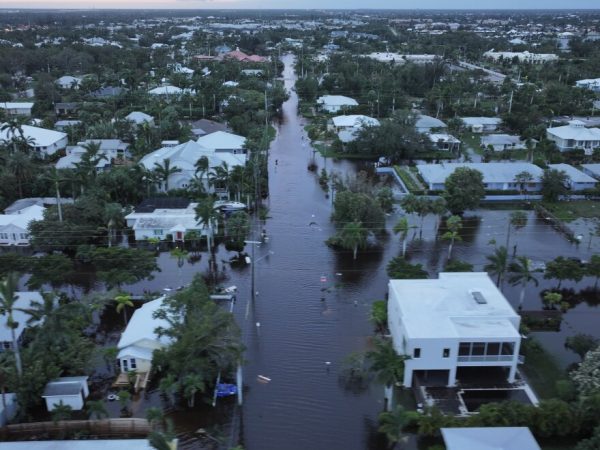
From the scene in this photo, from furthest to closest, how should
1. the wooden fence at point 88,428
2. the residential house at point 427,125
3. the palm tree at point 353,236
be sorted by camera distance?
the residential house at point 427,125 < the palm tree at point 353,236 < the wooden fence at point 88,428

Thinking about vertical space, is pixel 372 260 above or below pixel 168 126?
below

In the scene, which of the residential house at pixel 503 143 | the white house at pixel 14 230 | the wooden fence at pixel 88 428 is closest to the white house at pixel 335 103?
the residential house at pixel 503 143

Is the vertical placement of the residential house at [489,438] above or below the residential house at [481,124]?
below

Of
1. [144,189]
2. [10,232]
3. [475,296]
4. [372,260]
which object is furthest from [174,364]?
[144,189]

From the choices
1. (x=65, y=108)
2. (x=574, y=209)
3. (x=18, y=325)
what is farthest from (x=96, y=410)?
(x=65, y=108)

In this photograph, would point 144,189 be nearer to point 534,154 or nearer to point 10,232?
point 10,232

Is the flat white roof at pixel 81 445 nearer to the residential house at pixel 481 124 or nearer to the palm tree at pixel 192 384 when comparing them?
the palm tree at pixel 192 384
